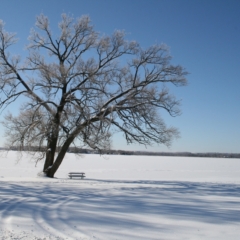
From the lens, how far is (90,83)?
19188 millimetres

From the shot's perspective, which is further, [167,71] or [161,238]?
[167,71]

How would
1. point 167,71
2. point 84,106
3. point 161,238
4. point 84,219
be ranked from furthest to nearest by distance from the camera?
1. point 167,71
2. point 84,106
3. point 84,219
4. point 161,238

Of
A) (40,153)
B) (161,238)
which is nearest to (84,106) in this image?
(40,153)

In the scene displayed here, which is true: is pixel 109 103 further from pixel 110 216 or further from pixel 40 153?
pixel 110 216

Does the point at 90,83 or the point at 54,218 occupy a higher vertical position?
the point at 90,83

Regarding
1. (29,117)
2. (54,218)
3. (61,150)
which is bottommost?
(54,218)

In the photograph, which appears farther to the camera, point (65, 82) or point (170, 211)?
point (65, 82)

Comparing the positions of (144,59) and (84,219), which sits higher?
(144,59)

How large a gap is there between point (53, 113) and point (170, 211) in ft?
43.2

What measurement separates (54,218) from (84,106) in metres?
12.4

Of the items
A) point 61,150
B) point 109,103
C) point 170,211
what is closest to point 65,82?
point 109,103

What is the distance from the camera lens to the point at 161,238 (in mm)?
5402

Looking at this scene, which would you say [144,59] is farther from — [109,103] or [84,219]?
[84,219]

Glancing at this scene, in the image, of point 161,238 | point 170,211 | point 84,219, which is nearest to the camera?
point 161,238
